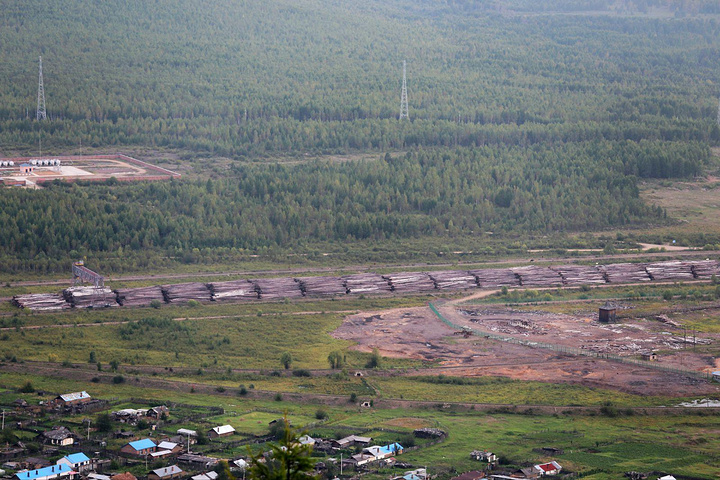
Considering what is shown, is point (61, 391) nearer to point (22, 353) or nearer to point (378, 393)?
point (22, 353)

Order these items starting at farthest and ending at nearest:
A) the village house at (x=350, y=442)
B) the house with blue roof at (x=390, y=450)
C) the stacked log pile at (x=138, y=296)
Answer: the stacked log pile at (x=138, y=296) < the village house at (x=350, y=442) < the house with blue roof at (x=390, y=450)

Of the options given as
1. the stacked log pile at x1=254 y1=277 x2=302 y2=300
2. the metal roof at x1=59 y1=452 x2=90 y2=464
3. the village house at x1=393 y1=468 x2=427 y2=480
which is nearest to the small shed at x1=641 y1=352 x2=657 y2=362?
the village house at x1=393 y1=468 x2=427 y2=480

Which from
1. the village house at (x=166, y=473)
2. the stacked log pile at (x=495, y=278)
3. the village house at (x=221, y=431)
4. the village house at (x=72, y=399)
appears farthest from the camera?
the stacked log pile at (x=495, y=278)

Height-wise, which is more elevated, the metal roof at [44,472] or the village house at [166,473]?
the metal roof at [44,472]

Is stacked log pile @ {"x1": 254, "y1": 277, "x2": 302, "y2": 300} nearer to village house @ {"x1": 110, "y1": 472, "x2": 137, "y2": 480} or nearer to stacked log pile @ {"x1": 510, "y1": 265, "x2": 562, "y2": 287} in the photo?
stacked log pile @ {"x1": 510, "y1": 265, "x2": 562, "y2": 287}

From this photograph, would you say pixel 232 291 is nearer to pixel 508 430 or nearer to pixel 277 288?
pixel 277 288

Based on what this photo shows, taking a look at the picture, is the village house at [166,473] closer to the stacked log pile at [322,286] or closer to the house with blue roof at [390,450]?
the house with blue roof at [390,450]

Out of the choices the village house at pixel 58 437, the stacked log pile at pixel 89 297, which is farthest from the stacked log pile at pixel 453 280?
A: the village house at pixel 58 437

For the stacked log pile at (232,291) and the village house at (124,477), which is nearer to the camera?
the village house at (124,477)
